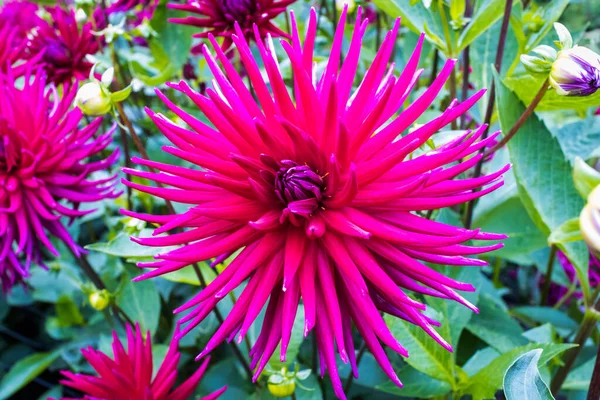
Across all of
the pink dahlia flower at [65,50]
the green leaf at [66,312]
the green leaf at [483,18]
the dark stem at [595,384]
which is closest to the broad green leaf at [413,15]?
the green leaf at [483,18]

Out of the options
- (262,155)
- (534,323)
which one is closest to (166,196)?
(262,155)

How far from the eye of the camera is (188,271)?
804 mm

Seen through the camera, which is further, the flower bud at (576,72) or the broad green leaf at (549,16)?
the broad green leaf at (549,16)

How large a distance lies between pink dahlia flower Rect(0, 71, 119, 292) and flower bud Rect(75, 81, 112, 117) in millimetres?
128

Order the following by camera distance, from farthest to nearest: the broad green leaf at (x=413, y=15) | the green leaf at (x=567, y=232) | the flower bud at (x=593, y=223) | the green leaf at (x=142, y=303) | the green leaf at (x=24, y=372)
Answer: the green leaf at (x=24, y=372) → the green leaf at (x=142, y=303) → the broad green leaf at (x=413, y=15) → the green leaf at (x=567, y=232) → the flower bud at (x=593, y=223)

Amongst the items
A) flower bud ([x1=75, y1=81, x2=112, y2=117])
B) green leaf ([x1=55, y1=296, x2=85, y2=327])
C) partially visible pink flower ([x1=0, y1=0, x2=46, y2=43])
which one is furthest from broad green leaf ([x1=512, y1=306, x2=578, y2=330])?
partially visible pink flower ([x1=0, y1=0, x2=46, y2=43])

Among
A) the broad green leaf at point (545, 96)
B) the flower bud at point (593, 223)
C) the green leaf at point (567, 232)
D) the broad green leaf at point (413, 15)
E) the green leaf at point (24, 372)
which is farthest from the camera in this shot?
the green leaf at point (24, 372)

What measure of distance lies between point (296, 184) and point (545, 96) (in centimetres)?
37

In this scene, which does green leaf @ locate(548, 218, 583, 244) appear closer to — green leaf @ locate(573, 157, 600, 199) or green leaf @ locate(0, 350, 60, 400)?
green leaf @ locate(573, 157, 600, 199)

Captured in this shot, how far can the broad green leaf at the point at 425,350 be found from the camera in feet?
2.14

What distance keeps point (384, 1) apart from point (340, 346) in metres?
0.48

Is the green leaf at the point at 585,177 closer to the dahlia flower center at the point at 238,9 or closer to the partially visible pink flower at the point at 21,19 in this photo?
the dahlia flower center at the point at 238,9

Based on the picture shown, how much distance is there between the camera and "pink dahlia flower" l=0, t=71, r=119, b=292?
73cm

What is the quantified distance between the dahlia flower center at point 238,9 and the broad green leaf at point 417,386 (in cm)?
54
